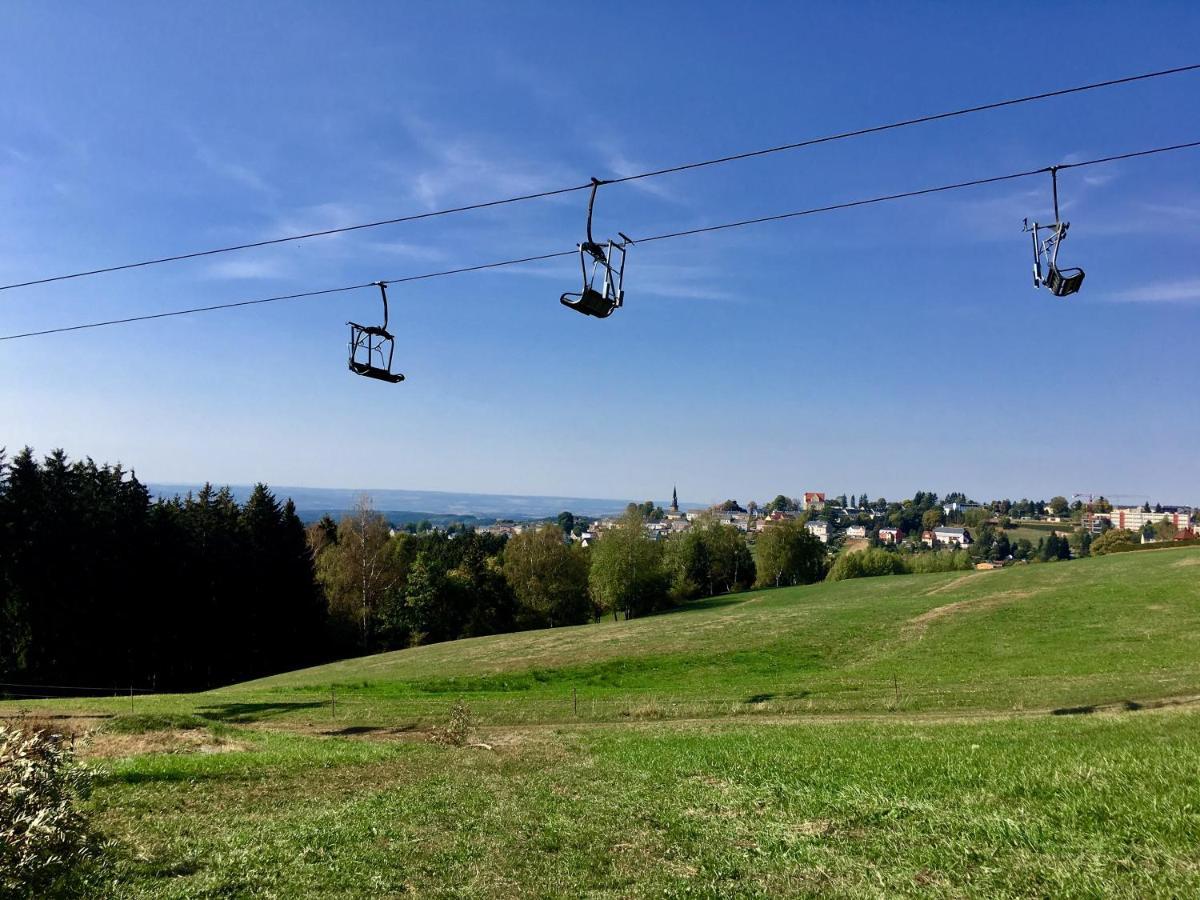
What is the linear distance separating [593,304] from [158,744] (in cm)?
2165

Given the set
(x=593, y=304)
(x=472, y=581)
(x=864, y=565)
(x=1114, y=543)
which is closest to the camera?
(x=593, y=304)

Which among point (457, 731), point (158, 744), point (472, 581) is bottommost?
point (472, 581)

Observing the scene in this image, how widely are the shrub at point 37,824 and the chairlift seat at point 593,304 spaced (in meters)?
9.04

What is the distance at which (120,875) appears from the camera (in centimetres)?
998

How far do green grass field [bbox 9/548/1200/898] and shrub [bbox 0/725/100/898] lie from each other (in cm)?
96

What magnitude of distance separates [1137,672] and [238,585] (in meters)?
65.4

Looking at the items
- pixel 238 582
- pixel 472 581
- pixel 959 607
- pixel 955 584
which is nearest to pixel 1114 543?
pixel 955 584

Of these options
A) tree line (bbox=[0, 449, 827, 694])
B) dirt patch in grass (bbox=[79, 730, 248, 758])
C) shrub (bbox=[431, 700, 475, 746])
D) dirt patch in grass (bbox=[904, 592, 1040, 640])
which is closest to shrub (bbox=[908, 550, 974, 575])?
tree line (bbox=[0, 449, 827, 694])

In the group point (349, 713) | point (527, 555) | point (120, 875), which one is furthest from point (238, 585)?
point (120, 875)

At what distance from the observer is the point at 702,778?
14.8m

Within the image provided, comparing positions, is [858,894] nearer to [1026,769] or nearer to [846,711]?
[1026,769]

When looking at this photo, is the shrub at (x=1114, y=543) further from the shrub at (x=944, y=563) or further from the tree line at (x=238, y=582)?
the tree line at (x=238, y=582)

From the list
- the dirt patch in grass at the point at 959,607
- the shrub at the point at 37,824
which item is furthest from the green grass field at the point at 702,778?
the dirt patch in grass at the point at 959,607

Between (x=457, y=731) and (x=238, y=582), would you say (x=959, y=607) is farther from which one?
(x=238, y=582)
